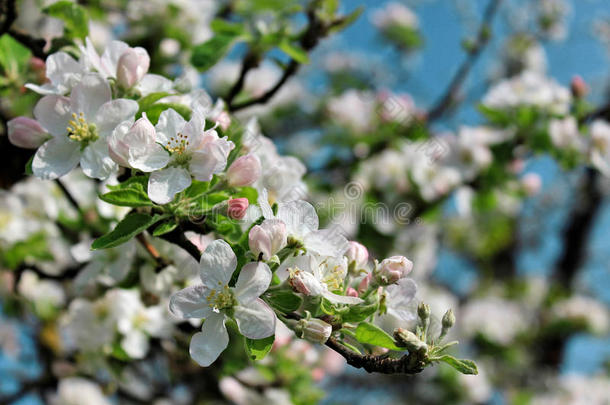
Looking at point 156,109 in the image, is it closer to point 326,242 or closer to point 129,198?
point 129,198

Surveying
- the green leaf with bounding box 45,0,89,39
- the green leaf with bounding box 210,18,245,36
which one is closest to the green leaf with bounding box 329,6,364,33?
the green leaf with bounding box 210,18,245,36

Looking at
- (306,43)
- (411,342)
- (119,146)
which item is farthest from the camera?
(306,43)

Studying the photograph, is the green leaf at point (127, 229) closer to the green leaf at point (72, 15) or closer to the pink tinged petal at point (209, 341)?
the pink tinged petal at point (209, 341)

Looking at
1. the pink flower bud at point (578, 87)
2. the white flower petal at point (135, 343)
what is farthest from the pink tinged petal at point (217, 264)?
the pink flower bud at point (578, 87)

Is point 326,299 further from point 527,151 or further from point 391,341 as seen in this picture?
point 527,151

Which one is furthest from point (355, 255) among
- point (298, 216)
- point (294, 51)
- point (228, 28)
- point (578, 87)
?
point (578, 87)

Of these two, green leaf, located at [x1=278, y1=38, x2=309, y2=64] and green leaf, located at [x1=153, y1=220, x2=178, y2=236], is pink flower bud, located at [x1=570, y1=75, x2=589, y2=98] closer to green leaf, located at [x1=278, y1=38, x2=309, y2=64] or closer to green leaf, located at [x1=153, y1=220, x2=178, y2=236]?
green leaf, located at [x1=278, y1=38, x2=309, y2=64]
